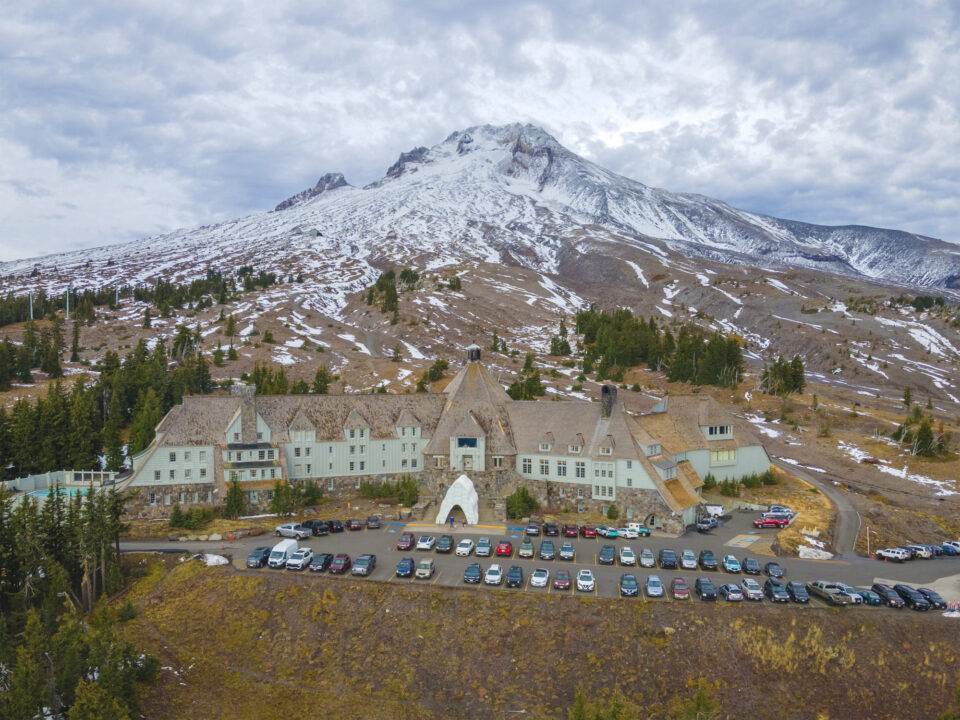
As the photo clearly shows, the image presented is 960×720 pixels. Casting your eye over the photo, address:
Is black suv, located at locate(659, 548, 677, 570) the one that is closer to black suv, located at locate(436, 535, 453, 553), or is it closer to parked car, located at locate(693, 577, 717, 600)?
parked car, located at locate(693, 577, 717, 600)

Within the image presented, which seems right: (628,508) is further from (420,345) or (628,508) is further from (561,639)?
(420,345)

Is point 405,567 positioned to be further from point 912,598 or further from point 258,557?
point 912,598

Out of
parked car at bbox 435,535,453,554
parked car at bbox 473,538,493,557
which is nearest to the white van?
parked car at bbox 435,535,453,554

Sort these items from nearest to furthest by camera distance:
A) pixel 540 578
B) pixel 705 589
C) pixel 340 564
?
1. pixel 705 589
2. pixel 540 578
3. pixel 340 564

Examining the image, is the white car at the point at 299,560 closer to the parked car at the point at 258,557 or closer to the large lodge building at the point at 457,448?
the parked car at the point at 258,557

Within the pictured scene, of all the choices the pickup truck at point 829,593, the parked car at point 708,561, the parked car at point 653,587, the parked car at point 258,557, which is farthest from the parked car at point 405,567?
the pickup truck at point 829,593

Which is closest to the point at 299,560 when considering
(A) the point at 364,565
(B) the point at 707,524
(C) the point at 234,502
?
(A) the point at 364,565

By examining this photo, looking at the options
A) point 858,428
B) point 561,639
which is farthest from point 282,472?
point 858,428
